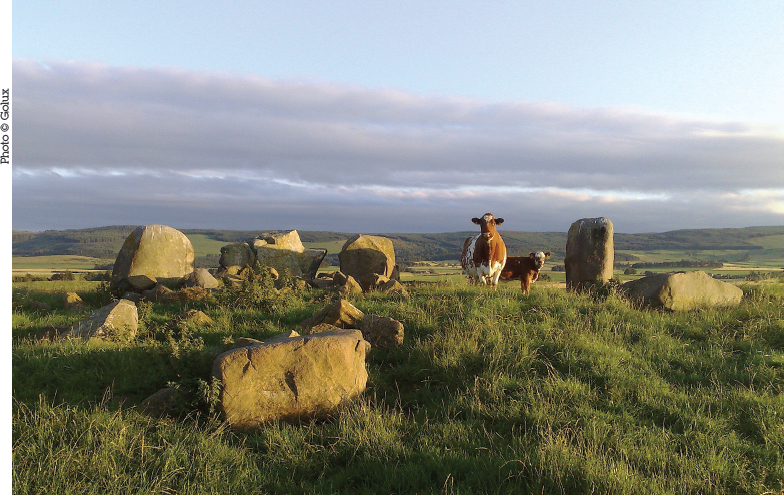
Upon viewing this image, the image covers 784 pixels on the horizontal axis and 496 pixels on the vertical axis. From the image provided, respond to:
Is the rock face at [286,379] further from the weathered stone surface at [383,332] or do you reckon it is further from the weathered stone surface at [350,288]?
the weathered stone surface at [350,288]

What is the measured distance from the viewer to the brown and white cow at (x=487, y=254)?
1548 cm

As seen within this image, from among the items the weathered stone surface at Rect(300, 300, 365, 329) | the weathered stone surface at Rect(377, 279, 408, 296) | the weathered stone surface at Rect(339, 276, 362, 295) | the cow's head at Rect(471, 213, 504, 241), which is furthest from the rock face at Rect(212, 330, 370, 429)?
the cow's head at Rect(471, 213, 504, 241)

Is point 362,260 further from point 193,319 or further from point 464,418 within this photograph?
point 464,418

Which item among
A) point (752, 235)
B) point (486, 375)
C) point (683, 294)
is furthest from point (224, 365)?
point (752, 235)

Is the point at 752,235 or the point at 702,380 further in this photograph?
the point at 752,235

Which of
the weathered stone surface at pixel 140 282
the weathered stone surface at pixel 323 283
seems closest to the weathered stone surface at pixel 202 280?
the weathered stone surface at pixel 140 282

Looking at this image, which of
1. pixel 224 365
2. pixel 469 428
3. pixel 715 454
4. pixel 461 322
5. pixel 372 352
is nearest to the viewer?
pixel 715 454

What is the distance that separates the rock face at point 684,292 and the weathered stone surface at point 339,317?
26.5ft

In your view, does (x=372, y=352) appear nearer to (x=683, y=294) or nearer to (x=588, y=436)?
(x=588, y=436)

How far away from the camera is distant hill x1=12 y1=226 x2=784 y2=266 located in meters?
94.0

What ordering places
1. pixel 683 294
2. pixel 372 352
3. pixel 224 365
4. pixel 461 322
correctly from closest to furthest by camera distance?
1. pixel 224 365
2. pixel 372 352
3. pixel 461 322
4. pixel 683 294

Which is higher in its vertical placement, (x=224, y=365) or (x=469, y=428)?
(x=224, y=365)

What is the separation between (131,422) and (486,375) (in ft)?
18.0

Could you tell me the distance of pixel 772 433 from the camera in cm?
661
